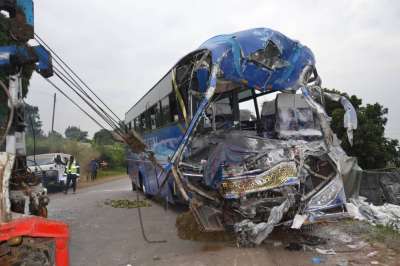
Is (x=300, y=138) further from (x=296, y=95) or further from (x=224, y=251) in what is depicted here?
(x=224, y=251)

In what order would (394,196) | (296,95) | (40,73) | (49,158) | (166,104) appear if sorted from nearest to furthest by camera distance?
(40,73)
(296,95)
(394,196)
(166,104)
(49,158)

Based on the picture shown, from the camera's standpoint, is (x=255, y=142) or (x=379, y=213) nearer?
(x=255, y=142)

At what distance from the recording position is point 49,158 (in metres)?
19.6

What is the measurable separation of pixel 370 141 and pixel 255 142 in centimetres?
783

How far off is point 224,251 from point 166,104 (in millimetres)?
4452

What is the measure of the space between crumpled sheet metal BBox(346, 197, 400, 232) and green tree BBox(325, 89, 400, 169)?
14.6 ft

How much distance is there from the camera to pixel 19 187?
447 centimetres

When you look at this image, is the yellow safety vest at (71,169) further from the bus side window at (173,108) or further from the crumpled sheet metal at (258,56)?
the crumpled sheet metal at (258,56)

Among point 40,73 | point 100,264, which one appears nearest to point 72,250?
point 100,264

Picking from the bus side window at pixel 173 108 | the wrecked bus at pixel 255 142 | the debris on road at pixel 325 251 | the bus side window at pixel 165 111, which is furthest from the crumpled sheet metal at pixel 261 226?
the bus side window at pixel 165 111

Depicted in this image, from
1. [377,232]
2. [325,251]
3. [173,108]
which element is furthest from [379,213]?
[173,108]

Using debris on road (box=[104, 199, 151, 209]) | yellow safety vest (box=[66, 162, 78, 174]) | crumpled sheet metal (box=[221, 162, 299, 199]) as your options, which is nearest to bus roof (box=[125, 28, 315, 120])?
crumpled sheet metal (box=[221, 162, 299, 199])

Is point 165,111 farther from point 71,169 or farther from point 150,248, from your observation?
point 71,169

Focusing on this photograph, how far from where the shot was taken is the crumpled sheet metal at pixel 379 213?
742cm
